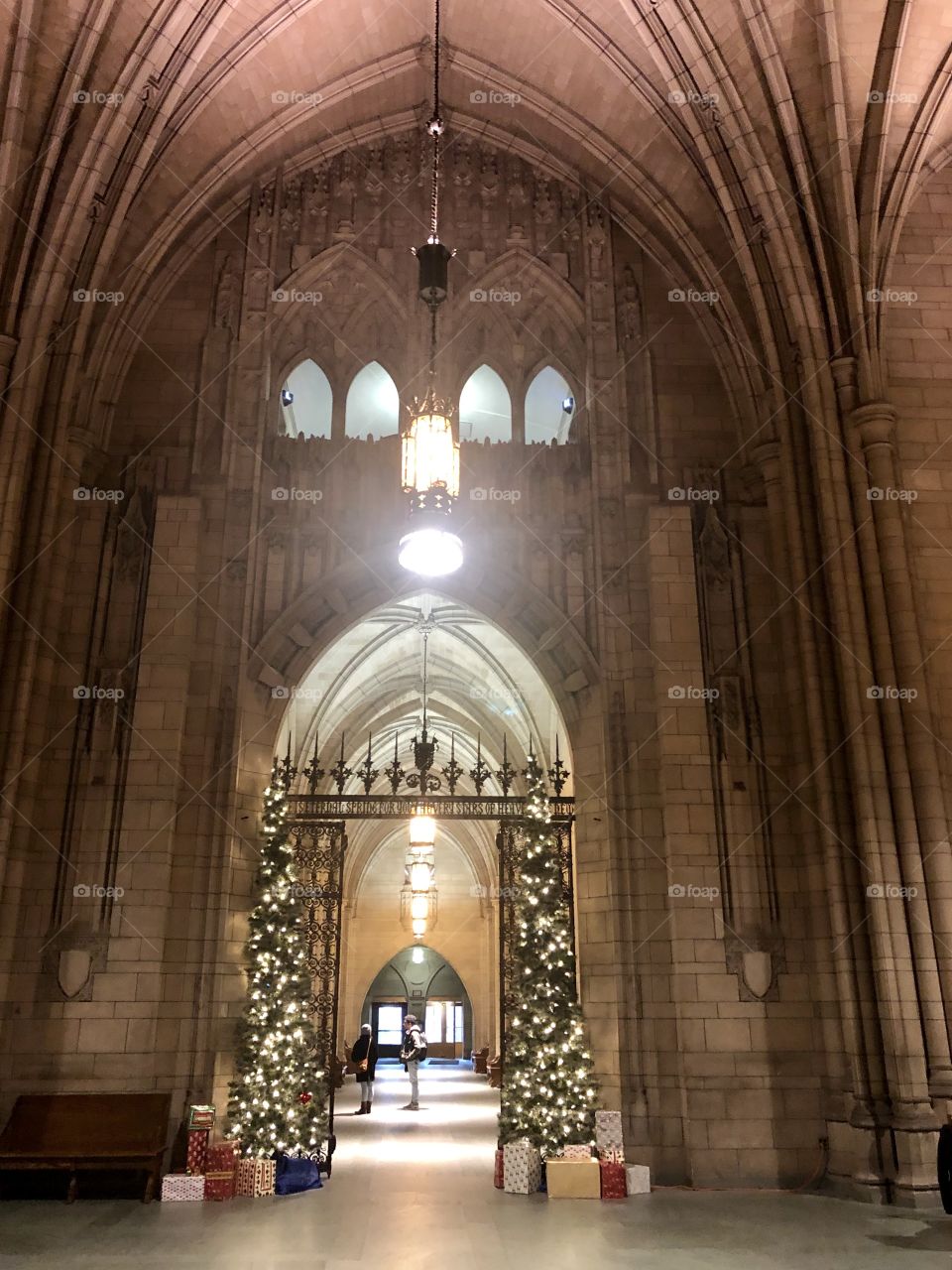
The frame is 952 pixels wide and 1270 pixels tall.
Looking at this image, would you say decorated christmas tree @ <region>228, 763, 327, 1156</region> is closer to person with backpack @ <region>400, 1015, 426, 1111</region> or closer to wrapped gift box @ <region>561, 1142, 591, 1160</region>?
wrapped gift box @ <region>561, 1142, 591, 1160</region>

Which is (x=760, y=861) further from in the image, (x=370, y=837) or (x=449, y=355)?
(x=370, y=837)

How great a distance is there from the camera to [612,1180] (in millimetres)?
9680

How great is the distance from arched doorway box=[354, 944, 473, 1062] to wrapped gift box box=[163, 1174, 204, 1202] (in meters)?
25.9

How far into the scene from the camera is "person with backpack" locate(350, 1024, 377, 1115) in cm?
1595

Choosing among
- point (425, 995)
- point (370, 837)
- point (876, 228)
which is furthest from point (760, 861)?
point (425, 995)

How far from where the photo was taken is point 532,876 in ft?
37.0

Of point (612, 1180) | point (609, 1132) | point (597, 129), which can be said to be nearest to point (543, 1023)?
point (609, 1132)

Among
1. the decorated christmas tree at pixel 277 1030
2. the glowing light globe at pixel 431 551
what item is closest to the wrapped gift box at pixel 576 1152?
the decorated christmas tree at pixel 277 1030

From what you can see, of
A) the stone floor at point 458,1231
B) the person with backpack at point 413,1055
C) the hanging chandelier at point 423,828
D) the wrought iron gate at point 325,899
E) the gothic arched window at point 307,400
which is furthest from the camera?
the person with backpack at point 413,1055

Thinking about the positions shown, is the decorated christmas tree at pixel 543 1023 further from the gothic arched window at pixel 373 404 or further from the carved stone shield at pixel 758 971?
the gothic arched window at pixel 373 404

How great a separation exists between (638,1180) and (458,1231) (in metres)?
2.70

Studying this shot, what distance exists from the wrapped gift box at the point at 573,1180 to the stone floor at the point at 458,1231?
0.87 ft

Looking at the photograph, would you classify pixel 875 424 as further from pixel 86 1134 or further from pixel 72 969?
pixel 86 1134

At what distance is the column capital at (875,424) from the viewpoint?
11.5m
